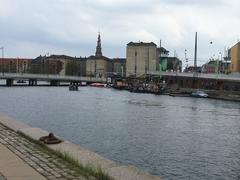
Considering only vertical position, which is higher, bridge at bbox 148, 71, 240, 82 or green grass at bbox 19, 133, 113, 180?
bridge at bbox 148, 71, 240, 82

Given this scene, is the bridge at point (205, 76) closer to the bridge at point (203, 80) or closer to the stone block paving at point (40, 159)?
the bridge at point (203, 80)

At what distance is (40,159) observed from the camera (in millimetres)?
17312

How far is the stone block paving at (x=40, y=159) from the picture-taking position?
1491 cm

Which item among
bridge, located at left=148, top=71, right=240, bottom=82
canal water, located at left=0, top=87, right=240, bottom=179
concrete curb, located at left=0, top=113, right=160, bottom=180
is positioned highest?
bridge, located at left=148, top=71, right=240, bottom=82

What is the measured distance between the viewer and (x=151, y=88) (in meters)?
157

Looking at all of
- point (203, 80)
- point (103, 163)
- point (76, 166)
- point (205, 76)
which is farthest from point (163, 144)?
point (203, 80)

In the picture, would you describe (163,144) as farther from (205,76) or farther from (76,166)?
(205,76)

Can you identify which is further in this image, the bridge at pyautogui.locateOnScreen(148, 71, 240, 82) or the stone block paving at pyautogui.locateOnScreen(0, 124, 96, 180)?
the bridge at pyautogui.locateOnScreen(148, 71, 240, 82)

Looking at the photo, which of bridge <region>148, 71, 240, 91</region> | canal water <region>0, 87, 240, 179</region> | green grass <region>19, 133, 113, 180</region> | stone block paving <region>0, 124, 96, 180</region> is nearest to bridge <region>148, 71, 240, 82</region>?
bridge <region>148, 71, 240, 91</region>

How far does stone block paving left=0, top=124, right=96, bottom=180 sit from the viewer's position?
14.9 metres

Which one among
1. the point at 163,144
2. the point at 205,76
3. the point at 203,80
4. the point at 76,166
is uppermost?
the point at 205,76

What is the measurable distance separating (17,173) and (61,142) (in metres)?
6.81

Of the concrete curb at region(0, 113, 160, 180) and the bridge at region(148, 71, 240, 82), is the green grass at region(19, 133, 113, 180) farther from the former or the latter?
the bridge at region(148, 71, 240, 82)

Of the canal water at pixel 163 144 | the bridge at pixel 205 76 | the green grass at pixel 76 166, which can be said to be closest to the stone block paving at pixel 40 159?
the green grass at pixel 76 166
